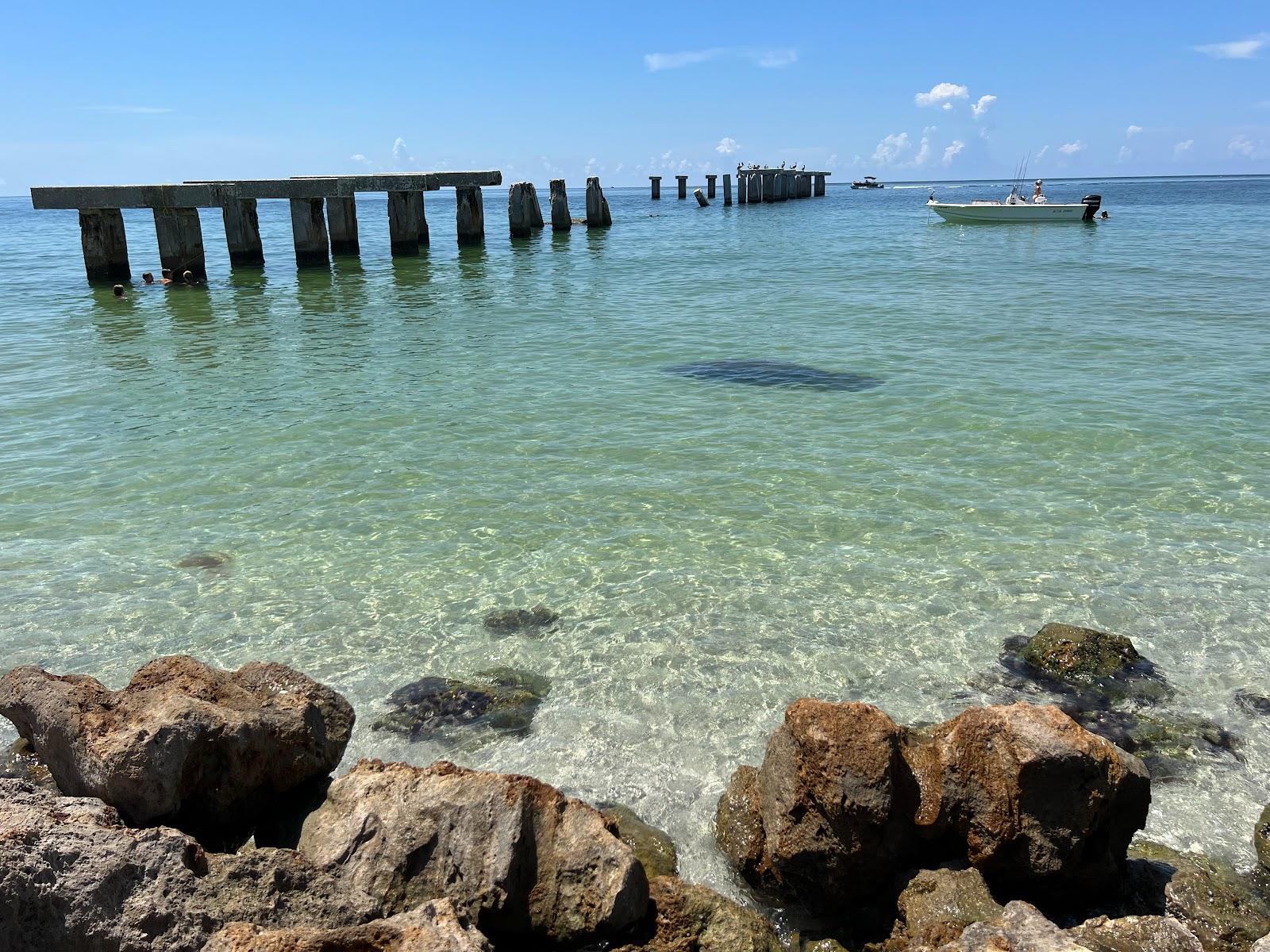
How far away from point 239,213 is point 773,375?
753 inches

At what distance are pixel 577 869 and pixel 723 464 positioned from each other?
21.1ft

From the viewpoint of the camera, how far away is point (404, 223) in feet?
99.9

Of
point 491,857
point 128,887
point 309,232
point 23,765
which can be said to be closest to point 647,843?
point 491,857

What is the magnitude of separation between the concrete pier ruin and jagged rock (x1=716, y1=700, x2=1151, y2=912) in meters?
24.5

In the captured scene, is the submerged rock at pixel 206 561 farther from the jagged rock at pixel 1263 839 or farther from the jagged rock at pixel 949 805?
the jagged rock at pixel 1263 839

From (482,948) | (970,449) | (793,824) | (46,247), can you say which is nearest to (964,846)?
(793,824)

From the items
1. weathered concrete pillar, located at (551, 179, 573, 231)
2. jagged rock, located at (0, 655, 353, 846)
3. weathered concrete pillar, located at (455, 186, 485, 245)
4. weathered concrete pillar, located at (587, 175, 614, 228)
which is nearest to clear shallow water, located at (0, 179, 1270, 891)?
jagged rock, located at (0, 655, 353, 846)

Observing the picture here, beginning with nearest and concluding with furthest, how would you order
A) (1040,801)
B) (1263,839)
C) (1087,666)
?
(1040,801), (1263,839), (1087,666)

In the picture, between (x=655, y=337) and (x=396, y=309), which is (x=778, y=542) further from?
(x=396, y=309)

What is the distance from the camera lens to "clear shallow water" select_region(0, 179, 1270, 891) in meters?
5.68

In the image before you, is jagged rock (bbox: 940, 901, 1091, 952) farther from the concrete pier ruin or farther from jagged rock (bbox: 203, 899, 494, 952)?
the concrete pier ruin

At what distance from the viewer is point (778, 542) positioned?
7.66 metres

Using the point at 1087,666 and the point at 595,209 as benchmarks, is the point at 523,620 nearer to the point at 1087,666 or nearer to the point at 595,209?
the point at 1087,666

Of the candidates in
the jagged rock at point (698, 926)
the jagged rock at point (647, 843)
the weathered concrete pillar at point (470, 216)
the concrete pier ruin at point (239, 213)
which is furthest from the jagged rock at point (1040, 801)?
the weathered concrete pillar at point (470, 216)
